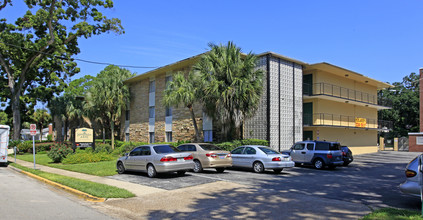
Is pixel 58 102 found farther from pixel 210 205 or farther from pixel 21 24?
pixel 210 205

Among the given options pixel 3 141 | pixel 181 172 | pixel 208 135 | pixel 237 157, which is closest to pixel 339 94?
pixel 208 135

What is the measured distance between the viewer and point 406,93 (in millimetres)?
59094

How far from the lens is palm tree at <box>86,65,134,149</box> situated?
3162cm

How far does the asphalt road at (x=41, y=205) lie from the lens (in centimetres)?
730

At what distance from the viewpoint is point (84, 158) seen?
21094mm

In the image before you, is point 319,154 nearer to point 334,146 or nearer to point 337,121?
point 334,146

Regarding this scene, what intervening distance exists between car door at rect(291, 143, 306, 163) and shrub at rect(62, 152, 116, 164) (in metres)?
12.7

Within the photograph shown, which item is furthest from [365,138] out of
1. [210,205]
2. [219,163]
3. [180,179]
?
[210,205]

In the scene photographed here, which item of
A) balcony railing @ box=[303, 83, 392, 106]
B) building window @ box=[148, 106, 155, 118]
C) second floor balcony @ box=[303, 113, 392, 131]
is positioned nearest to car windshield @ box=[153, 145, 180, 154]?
second floor balcony @ box=[303, 113, 392, 131]

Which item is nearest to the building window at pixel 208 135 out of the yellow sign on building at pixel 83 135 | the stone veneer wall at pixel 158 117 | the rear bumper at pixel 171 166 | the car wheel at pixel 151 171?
the stone veneer wall at pixel 158 117

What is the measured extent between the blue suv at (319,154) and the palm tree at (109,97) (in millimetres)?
20201

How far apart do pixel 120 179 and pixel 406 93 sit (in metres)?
61.7

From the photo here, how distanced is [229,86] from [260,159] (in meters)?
6.97

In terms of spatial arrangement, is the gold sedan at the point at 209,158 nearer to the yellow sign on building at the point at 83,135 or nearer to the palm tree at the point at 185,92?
the palm tree at the point at 185,92
